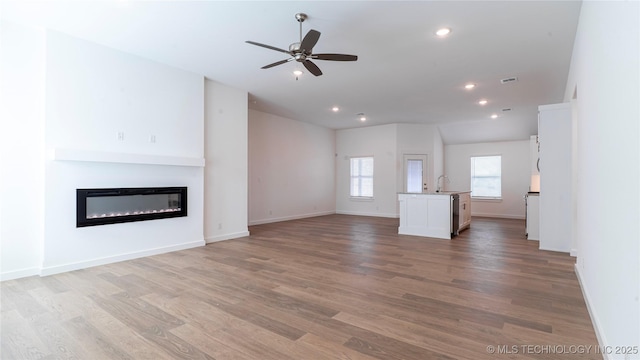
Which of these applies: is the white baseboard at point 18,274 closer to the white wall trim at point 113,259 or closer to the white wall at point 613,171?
the white wall trim at point 113,259

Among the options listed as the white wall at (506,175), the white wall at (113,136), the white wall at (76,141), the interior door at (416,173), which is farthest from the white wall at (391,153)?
the white wall at (76,141)

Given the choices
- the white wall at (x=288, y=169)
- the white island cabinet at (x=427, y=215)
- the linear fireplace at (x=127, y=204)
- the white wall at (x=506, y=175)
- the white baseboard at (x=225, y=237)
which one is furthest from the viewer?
the white wall at (x=506, y=175)

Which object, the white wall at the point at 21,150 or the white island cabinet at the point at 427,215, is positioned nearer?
the white wall at the point at 21,150

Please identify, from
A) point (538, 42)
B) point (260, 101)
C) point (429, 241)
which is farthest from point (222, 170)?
point (538, 42)

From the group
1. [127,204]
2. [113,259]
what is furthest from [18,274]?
[127,204]

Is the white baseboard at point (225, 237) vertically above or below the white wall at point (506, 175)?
below

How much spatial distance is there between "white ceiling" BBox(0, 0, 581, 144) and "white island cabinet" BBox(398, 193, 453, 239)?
2.19 meters

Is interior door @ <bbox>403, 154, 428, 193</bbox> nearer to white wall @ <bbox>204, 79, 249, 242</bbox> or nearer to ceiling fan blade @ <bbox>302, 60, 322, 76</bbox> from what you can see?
white wall @ <bbox>204, 79, 249, 242</bbox>

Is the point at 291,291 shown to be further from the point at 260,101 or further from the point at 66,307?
the point at 260,101

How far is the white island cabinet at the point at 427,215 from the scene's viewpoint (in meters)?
6.04

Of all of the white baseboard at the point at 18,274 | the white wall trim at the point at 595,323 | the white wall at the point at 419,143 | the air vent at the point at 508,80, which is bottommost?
the white baseboard at the point at 18,274

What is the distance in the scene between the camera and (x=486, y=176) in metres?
9.97

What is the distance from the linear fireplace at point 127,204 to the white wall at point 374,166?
20.6ft

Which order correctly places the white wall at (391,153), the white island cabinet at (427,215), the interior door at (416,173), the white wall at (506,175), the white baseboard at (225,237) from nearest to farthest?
the white baseboard at (225,237), the white island cabinet at (427,215), the white wall at (506,175), the white wall at (391,153), the interior door at (416,173)
